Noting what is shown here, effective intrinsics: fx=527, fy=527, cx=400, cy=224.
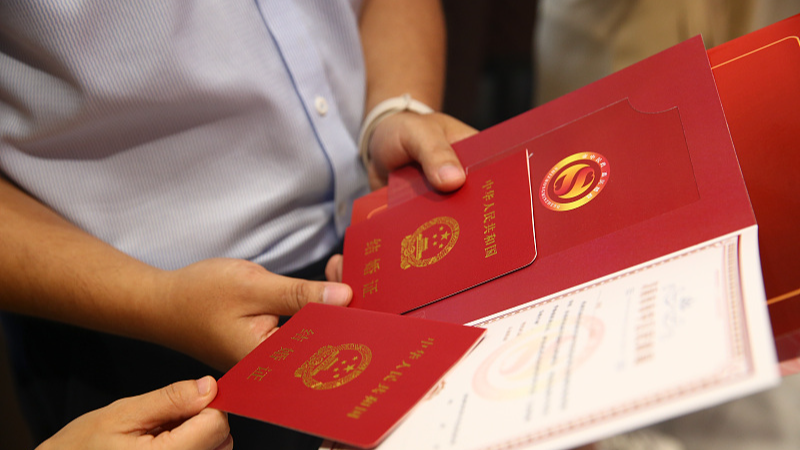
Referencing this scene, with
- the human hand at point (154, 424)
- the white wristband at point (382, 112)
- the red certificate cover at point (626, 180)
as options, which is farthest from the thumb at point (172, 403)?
the white wristband at point (382, 112)

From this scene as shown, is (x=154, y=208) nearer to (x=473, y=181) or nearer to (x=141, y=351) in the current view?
(x=141, y=351)

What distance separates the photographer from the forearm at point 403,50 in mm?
927

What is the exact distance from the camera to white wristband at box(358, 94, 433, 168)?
2.81 feet

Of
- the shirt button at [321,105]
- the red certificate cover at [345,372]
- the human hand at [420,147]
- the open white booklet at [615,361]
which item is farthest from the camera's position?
the shirt button at [321,105]

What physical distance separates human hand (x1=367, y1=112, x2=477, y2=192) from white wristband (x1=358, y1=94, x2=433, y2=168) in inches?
0.4

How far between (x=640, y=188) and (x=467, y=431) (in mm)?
286

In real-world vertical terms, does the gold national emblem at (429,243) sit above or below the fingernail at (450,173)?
below

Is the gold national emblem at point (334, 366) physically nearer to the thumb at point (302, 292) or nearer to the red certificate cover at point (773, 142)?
the thumb at point (302, 292)

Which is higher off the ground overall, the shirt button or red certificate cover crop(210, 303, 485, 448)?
the shirt button

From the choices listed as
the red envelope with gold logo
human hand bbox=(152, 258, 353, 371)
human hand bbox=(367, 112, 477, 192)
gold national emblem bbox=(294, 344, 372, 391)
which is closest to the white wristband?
human hand bbox=(367, 112, 477, 192)

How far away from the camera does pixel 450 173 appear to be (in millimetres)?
647

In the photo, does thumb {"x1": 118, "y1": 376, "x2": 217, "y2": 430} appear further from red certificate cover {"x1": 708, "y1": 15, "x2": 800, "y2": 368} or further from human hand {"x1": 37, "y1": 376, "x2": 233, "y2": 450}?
red certificate cover {"x1": 708, "y1": 15, "x2": 800, "y2": 368}

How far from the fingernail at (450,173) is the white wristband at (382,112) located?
234mm

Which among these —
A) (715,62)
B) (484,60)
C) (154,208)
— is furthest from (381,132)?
(484,60)
